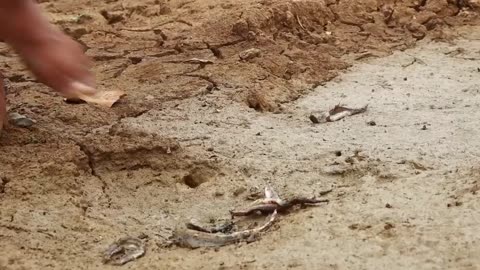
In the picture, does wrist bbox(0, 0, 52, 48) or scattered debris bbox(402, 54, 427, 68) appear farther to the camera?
scattered debris bbox(402, 54, 427, 68)

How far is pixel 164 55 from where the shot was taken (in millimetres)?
Result: 3674

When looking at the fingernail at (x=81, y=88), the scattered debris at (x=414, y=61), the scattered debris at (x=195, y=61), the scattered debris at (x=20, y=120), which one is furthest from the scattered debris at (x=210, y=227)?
the scattered debris at (x=414, y=61)

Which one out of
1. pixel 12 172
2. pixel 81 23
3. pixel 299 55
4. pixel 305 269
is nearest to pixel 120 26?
pixel 81 23

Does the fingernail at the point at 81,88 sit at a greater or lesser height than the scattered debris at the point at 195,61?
greater

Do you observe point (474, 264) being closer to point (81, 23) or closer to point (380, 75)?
point (380, 75)

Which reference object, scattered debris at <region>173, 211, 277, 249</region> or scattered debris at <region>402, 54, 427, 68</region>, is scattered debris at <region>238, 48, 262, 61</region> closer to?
scattered debris at <region>402, 54, 427, 68</region>

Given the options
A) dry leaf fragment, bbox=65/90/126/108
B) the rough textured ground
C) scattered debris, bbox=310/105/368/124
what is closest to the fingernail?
the rough textured ground

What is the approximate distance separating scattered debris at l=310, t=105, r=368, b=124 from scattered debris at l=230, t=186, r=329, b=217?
2.41ft

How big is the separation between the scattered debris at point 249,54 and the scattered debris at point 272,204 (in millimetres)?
1329

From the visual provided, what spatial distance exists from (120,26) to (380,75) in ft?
4.22

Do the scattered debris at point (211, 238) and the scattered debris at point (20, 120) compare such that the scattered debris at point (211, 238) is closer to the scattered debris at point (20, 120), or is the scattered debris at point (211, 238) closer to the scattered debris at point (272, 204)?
the scattered debris at point (272, 204)

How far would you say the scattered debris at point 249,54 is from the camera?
11.7 ft

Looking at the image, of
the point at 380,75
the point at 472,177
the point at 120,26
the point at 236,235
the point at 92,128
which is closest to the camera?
the point at 236,235

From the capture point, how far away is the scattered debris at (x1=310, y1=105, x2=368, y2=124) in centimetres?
303
